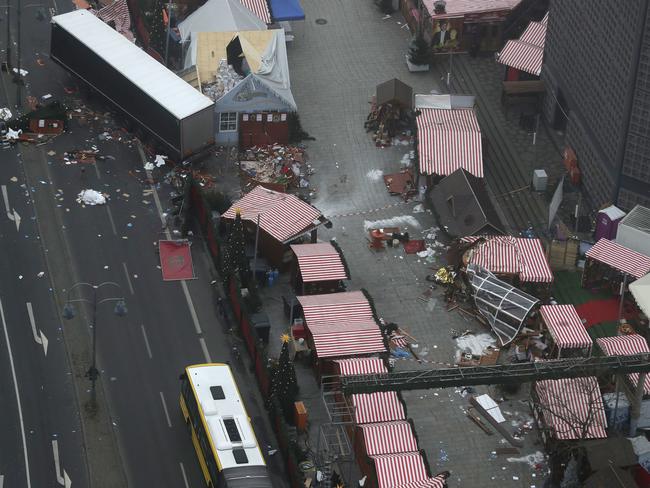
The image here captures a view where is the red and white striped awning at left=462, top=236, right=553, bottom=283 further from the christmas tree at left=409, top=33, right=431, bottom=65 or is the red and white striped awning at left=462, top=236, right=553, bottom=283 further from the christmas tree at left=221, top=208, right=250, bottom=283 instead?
the christmas tree at left=409, top=33, right=431, bottom=65

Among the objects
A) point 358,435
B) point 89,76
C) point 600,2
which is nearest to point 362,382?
point 358,435

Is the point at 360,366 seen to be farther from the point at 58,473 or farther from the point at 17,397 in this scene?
the point at 17,397

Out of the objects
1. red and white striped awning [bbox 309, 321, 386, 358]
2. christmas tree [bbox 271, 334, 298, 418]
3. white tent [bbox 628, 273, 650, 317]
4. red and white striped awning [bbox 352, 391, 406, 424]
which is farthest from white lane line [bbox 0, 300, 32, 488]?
white tent [bbox 628, 273, 650, 317]

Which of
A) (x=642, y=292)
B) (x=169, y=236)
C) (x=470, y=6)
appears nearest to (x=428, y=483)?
(x=642, y=292)

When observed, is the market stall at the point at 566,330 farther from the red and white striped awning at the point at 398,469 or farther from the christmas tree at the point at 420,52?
the christmas tree at the point at 420,52

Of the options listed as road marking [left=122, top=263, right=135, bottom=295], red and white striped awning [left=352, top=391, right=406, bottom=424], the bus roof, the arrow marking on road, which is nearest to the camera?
the bus roof
